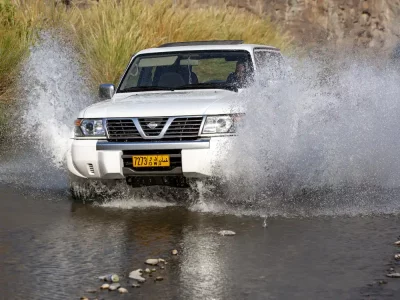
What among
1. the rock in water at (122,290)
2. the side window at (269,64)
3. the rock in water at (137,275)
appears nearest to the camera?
the rock in water at (122,290)

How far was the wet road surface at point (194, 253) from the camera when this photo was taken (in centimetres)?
762

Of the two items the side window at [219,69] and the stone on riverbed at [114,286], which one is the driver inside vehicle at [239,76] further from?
the stone on riverbed at [114,286]

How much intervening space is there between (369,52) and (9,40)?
94.4ft

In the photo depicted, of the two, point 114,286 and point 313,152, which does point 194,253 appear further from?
point 313,152

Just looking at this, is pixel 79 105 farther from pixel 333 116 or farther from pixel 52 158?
pixel 333 116

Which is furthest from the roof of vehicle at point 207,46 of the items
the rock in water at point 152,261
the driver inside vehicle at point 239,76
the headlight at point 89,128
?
the rock in water at point 152,261

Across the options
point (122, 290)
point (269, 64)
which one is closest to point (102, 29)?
point (269, 64)

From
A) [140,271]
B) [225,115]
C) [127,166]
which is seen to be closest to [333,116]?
[225,115]

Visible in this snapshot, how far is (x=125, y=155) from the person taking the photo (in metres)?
11.6

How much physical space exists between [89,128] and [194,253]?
339 centimetres

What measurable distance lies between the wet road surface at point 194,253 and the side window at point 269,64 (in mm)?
2683

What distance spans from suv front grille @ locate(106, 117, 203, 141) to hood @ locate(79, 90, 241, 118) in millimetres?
56

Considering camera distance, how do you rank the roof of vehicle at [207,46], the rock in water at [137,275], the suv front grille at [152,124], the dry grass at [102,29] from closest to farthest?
the rock in water at [137,275] → the suv front grille at [152,124] → the roof of vehicle at [207,46] → the dry grass at [102,29]

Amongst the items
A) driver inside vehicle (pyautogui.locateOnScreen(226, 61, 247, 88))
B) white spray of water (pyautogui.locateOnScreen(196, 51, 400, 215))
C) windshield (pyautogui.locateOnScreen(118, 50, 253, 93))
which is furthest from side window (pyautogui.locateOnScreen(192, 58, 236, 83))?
white spray of water (pyautogui.locateOnScreen(196, 51, 400, 215))
